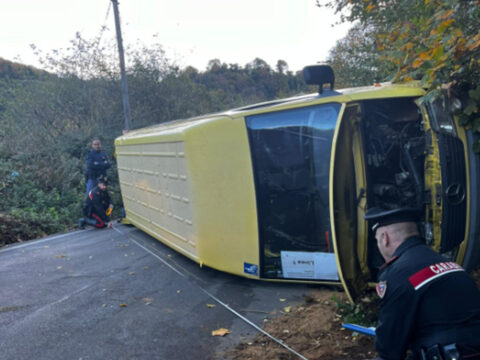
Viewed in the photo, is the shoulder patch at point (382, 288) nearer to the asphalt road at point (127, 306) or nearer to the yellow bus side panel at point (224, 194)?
the asphalt road at point (127, 306)

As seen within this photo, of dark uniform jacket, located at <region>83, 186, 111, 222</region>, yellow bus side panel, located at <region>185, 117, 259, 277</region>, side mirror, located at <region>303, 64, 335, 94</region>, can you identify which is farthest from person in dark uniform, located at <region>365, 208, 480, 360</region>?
dark uniform jacket, located at <region>83, 186, 111, 222</region>

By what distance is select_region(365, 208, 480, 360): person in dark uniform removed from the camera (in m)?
2.21

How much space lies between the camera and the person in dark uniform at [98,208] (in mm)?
10781

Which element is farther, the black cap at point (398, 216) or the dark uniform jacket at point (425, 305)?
the black cap at point (398, 216)

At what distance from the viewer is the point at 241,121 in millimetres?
5363

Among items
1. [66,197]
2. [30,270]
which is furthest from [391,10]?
[66,197]

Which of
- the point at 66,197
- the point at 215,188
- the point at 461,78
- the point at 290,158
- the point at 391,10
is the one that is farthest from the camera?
the point at 66,197

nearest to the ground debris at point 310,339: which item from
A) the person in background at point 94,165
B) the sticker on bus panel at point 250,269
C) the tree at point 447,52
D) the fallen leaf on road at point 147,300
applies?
the sticker on bus panel at point 250,269

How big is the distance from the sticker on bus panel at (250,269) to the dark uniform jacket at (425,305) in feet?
10.1

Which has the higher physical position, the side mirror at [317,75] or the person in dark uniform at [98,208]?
the side mirror at [317,75]

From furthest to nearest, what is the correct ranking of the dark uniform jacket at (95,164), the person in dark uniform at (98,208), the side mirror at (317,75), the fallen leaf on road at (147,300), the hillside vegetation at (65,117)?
the hillside vegetation at (65,117)
the dark uniform jacket at (95,164)
the person in dark uniform at (98,208)
the fallen leaf on road at (147,300)
the side mirror at (317,75)

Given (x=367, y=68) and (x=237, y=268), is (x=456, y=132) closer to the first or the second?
(x=237, y=268)

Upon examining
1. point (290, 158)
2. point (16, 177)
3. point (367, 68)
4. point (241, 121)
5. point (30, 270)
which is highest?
point (367, 68)

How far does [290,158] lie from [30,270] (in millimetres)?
4988
